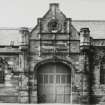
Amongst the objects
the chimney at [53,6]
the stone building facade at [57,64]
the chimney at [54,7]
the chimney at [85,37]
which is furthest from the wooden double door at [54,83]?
the chimney at [53,6]

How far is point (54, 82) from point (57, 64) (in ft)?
6.07

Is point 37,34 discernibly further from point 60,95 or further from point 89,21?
point 89,21

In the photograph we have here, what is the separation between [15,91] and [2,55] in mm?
3907

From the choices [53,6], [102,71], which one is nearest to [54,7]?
[53,6]

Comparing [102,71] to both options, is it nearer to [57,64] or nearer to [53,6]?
[57,64]

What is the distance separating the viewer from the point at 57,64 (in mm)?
29484

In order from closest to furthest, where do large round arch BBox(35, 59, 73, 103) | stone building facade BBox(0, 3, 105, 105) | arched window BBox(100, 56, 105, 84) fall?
stone building facade BBox(0, 3, 105, 105) → arched window BBox(100, 56, 105, 84) → large round arch BBox(35, 59, 73, 103)

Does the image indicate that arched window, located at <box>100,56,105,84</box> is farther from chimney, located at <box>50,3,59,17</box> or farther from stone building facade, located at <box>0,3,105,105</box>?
chimney, located at <box>50,3,59,17</box>

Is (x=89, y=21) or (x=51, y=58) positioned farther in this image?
(x=89, y=21)

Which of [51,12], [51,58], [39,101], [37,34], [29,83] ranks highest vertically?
[51,12]

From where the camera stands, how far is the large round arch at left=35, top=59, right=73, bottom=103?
96.1 feet

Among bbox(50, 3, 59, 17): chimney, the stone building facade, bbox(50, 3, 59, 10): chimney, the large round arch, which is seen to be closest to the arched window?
the stone building facade

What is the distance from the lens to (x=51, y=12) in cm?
2947

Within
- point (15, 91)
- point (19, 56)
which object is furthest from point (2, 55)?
point (15, 91)
